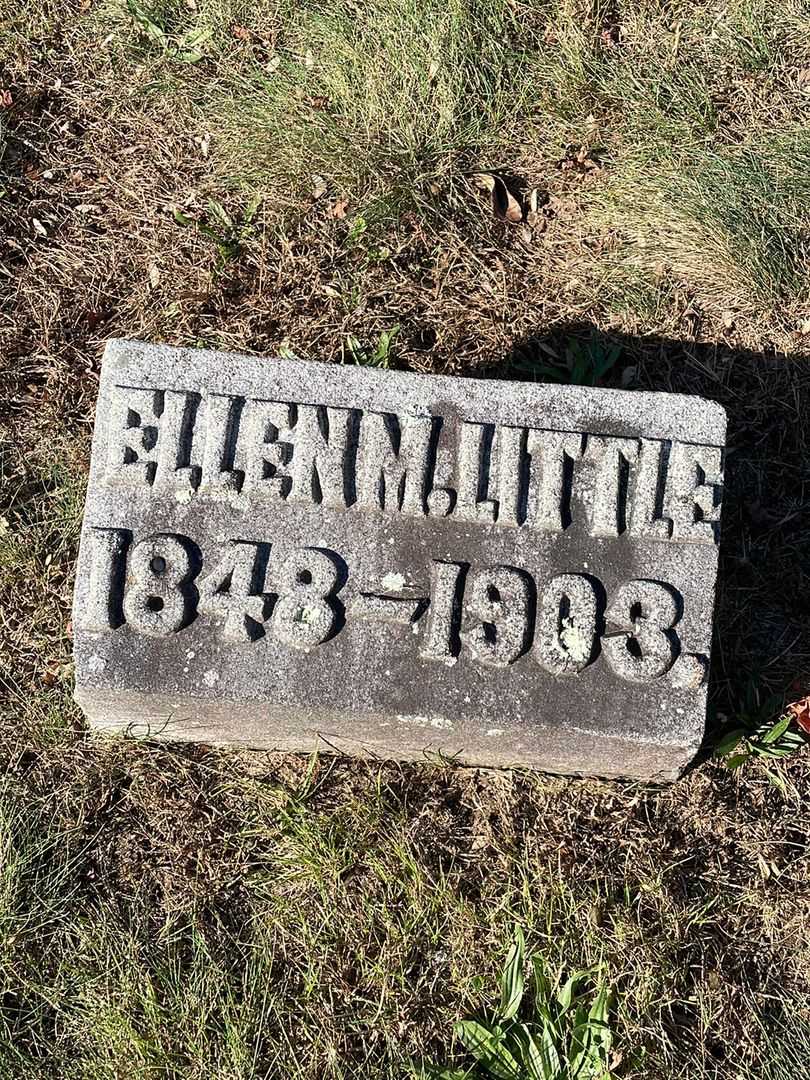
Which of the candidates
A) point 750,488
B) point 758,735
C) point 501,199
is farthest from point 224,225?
point 758,735

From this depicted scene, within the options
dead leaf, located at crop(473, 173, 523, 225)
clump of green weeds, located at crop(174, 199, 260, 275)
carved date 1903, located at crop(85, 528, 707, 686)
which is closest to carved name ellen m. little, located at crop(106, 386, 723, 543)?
carved date 1903, located at crop(85, 528, 707, 686)

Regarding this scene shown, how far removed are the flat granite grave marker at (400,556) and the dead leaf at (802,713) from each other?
0.72 meters

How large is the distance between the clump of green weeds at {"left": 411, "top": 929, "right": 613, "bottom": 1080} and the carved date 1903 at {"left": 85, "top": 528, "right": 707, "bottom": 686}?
937mm

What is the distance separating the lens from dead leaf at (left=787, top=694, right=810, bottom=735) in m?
3.10

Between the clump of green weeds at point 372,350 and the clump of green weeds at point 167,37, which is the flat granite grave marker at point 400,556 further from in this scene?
the clump of green weeds at point 167,37

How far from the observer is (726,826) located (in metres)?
3.04

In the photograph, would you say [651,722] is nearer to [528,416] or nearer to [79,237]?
[528,416]

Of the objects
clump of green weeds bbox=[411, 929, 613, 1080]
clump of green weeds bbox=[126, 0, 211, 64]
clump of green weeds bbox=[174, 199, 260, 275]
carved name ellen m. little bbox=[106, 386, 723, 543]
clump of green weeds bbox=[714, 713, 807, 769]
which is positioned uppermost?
clump of green weeds bbox=[126, 0, 211, 64]

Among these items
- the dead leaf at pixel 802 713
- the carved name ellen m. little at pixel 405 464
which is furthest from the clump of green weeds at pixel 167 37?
the dead leaf at pixel 802 713

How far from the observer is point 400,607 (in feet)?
8.20

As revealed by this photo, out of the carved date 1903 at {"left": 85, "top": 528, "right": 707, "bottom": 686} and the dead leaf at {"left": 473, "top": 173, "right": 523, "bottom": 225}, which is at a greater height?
the dead leaf at {"left": 473, "top": 173, "right": 523, "bottom": 225}

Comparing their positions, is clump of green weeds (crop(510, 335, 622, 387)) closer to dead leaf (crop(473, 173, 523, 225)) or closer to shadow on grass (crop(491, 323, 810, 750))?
shadow on grass (crop(491, 323, 810, 750))

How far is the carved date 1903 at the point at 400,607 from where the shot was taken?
2.49 meters

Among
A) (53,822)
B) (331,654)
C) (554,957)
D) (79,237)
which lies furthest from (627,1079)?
(79,237)
